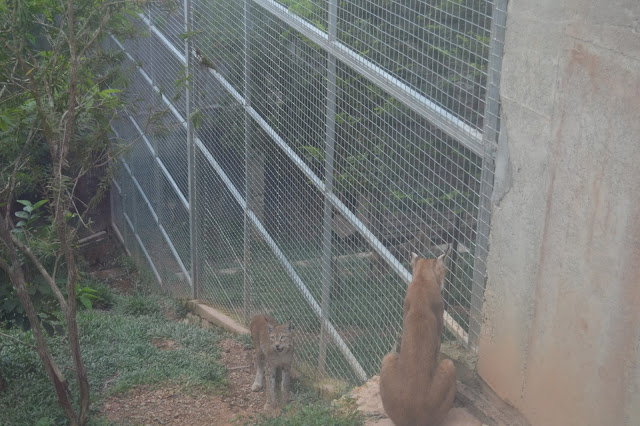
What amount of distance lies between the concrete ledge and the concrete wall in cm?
422

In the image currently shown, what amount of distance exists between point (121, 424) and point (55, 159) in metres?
2.10

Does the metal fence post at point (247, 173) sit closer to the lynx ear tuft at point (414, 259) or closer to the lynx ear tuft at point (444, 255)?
the lynx ear tuft at point (414, 259)

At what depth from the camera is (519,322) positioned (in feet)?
11.8

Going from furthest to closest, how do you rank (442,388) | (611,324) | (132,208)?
(132,208) → (442,388) → (611,324)

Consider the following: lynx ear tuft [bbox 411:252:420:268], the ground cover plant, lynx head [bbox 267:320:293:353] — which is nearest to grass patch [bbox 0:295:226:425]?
the ground cover plant

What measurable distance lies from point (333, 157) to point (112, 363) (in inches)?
126

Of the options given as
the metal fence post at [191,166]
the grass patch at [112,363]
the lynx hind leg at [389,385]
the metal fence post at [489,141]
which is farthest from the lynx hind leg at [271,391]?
the metal fence post at [191,166]

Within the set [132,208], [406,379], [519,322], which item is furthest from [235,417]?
[132,208]

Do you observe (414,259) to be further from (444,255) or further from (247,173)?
(247,173)

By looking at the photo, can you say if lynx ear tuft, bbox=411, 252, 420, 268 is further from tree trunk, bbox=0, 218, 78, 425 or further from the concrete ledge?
the concrete ledge

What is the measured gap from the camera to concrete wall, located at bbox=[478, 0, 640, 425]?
113 inches

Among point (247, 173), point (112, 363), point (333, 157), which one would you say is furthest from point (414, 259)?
point (112, 363)

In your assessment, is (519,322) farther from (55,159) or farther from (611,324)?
(55,159)

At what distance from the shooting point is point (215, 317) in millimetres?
8172
